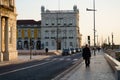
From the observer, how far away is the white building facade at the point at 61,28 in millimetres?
184750

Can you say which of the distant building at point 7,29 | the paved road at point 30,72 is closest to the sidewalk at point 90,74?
the paved road at point 30,72

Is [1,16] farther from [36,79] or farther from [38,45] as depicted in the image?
[38,45]

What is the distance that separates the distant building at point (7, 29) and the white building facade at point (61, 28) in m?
126

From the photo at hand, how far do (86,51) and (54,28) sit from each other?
15356 centimetres

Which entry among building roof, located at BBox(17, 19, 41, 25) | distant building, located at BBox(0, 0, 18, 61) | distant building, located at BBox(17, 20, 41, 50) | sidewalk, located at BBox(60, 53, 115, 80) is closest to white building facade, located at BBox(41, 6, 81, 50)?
distant building, located at BBox(17, 20, 41, 50)

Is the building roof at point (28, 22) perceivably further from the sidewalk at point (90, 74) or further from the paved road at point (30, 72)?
the sidewalk at point (90, 74)

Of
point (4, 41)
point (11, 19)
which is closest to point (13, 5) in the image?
point (11, 19)

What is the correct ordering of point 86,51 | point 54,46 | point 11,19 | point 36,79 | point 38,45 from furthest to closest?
1. point 54,46
2. point 38,45
3. point 11,19
4. point 86,51
5. point 36,79

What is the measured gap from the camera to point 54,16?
18612 centimetres

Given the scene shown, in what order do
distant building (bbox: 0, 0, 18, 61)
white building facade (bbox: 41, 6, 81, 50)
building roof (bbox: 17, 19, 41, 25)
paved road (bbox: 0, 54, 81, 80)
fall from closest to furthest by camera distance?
paved road (bbox: 0, 54, 81, 80), distant building (bbox: 0, 0, 18, 61), white building facade (bbox: 41, 6, 81, 50), building roof (bbox: 17, 19, 41, 25)

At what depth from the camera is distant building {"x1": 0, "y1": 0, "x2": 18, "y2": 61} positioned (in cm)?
5153

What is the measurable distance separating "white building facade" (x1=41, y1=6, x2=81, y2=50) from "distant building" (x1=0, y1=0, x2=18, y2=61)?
414ft

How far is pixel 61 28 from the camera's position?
7382 inches

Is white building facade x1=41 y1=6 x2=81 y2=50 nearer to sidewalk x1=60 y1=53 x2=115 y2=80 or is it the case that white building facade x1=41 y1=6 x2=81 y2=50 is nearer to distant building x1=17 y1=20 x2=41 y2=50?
distant building x1=17 y1=20 x2=41 y2=50
